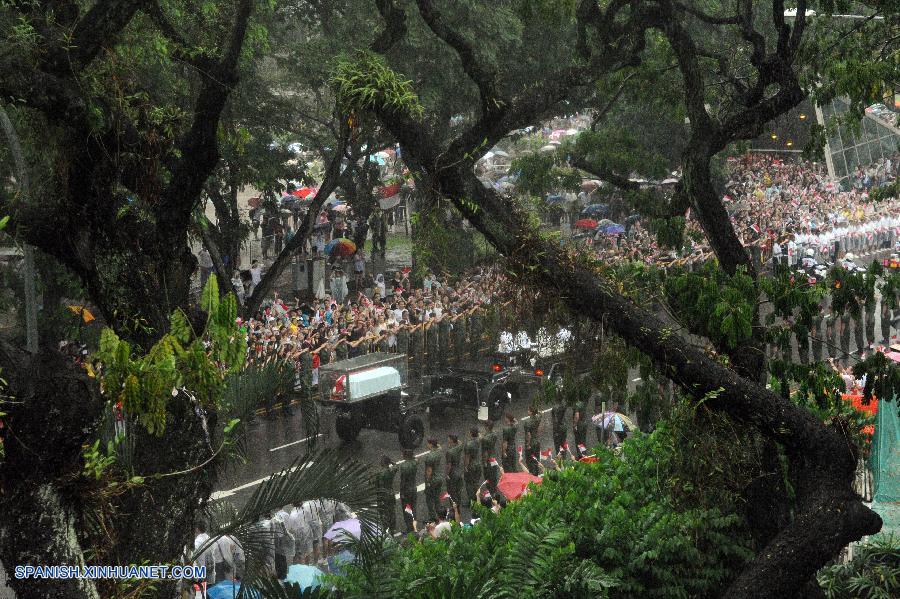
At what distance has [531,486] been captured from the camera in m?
9.01

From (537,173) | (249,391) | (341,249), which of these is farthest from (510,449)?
(341,249)

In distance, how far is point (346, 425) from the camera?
16.1 metres

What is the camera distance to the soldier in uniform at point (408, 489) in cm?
1227

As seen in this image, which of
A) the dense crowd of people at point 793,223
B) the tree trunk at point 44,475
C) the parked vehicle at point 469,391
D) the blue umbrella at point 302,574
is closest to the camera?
the tree trunk at point 44,475

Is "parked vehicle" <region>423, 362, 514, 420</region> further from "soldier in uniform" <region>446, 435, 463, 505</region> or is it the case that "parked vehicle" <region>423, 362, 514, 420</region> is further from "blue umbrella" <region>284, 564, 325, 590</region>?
"blue umbrella" <region>284, 564, 325, 590</region>

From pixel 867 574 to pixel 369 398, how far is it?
8.61 m

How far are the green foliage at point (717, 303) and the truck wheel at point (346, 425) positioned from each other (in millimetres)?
9844

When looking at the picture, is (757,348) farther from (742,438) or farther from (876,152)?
(876,152)

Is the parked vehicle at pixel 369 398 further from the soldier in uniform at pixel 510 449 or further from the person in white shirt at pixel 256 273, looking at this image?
the person in white shirt at pixel 256 273

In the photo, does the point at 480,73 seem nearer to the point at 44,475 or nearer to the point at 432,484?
the point at 44,475

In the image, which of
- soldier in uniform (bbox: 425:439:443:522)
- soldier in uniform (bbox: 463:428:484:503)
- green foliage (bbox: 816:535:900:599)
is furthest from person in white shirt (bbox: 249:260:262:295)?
green foliage (bbox: 816:535:900:599)

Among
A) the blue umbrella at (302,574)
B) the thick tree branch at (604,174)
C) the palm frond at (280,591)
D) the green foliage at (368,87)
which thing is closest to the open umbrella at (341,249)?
the blue umbrella at (302,574)

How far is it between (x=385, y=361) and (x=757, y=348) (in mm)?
10086

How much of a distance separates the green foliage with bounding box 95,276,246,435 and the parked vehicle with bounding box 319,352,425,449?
1116cm
